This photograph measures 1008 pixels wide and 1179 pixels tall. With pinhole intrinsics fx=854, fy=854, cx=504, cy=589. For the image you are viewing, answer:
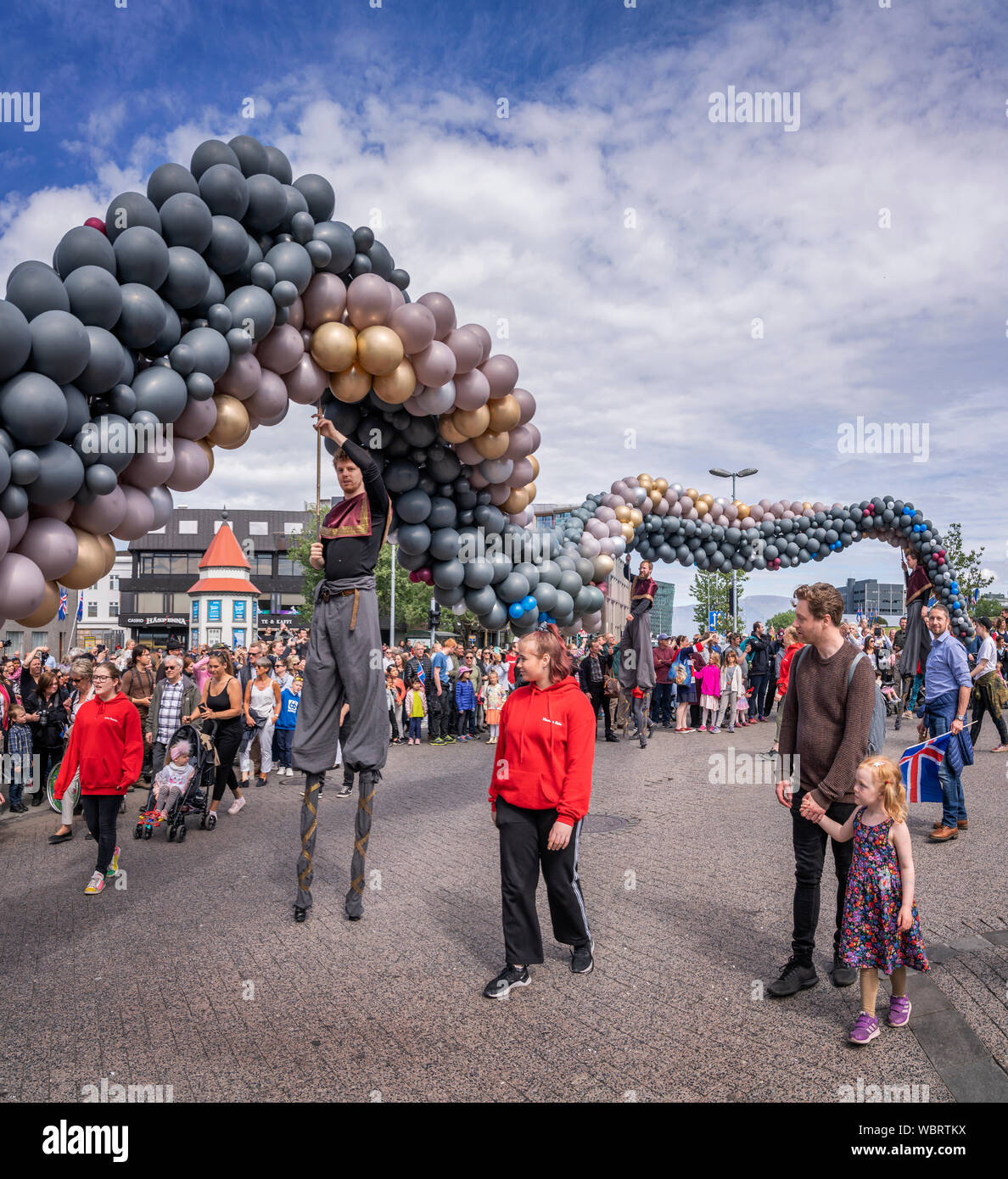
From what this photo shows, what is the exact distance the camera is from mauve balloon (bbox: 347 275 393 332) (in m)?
5.64

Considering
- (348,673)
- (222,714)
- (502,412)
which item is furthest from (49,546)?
(222,714)

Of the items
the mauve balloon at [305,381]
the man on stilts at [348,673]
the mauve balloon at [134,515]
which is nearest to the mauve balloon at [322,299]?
the mauve balloon at [305,381]

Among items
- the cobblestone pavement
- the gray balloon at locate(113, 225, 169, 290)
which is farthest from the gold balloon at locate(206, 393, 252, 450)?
the cobblestone pavement

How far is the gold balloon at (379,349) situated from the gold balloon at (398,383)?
0.06 metres

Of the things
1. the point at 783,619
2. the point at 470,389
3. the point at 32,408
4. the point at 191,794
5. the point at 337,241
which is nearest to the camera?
the point at 32,408

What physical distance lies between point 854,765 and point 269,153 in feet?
16.4

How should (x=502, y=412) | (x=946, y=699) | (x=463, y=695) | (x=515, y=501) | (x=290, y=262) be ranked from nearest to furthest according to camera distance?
(x=290, y=262), (x=502, y=412), (x=515, y=501), (x=946, y=699), (x=463, y=695)

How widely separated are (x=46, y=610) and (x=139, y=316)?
5.26ft

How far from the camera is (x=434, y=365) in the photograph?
577 cm

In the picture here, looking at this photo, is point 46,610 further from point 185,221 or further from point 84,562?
point 185,221

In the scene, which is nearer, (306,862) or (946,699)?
(306,862)

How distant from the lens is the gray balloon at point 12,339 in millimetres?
3768

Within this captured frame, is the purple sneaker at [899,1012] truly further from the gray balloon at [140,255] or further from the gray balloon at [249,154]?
the gray balloon at [249,154]
